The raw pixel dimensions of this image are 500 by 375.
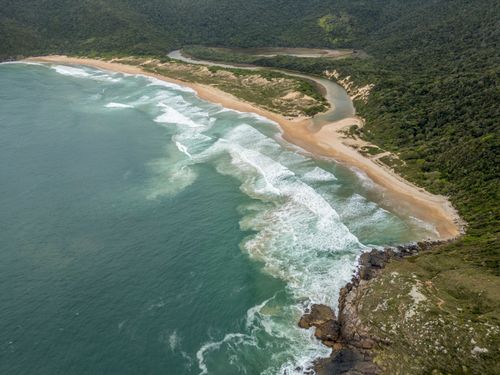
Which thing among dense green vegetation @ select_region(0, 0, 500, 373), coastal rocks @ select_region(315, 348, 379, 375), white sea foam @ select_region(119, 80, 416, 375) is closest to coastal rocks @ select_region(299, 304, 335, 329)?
white sea foam @ select_region(119, 80, 416, 375)

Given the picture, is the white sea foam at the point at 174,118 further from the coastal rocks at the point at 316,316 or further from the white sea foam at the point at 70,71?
the coastal rocks at the point at 316,316

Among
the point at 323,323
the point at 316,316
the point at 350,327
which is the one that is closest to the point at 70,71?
the point at 316,316

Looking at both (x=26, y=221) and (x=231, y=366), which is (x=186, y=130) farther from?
(x=231, y=366)

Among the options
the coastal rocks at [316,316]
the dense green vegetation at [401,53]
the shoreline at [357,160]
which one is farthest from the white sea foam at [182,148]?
the coastal rocks at [316,316]

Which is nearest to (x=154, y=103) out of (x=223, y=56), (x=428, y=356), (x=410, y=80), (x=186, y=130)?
(x=186, y=130)

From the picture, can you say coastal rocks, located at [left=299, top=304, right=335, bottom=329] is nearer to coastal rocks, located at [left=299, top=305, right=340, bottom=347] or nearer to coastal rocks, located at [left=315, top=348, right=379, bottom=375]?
coastal rocks, located at [left=299, top=305, right=340, bottom=347]

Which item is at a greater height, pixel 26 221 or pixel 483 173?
pixel 483 173

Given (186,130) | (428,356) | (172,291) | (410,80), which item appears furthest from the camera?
(410,80)

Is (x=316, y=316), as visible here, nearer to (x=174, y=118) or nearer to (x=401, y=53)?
(x=174, y=118)
